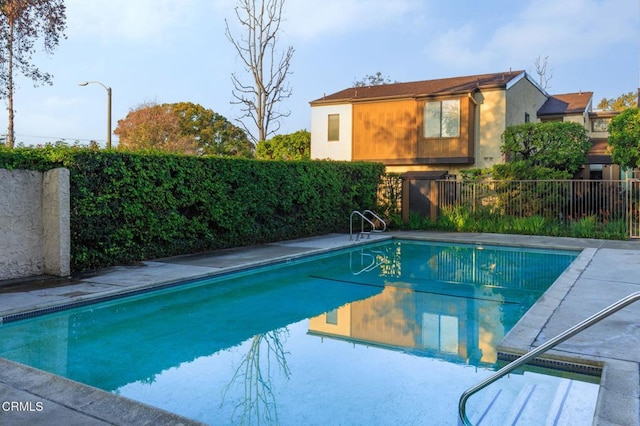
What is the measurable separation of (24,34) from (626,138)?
24022 mm

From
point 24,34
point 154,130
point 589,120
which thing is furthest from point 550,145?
point 154,130

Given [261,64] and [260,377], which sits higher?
[261,64]

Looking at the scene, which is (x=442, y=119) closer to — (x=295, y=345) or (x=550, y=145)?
(x=550, y=145)

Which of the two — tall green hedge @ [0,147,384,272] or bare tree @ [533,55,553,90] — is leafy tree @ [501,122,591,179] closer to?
tall green hedge @ [0,147,384,272]

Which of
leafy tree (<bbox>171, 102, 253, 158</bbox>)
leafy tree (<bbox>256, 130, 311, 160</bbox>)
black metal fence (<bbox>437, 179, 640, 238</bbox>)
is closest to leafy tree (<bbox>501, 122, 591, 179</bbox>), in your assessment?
black metal fence (<bbox>437, 179, 640, 238</bbox>)

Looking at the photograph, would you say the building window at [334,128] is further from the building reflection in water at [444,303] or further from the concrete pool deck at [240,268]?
the building reflection in water at [444,303]

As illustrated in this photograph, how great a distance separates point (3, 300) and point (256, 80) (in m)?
20.5

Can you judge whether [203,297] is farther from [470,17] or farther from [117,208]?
[470,17]

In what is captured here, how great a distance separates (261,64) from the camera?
2569 centimetres

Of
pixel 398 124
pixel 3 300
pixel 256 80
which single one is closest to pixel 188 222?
pixel 3 300

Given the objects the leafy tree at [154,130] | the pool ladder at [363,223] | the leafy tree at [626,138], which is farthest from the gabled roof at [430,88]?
the leafy tree at [154,130]

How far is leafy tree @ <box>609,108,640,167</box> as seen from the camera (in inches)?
616

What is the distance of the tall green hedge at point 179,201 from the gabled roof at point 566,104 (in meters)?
15.2

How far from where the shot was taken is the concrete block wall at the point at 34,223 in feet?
27.4
